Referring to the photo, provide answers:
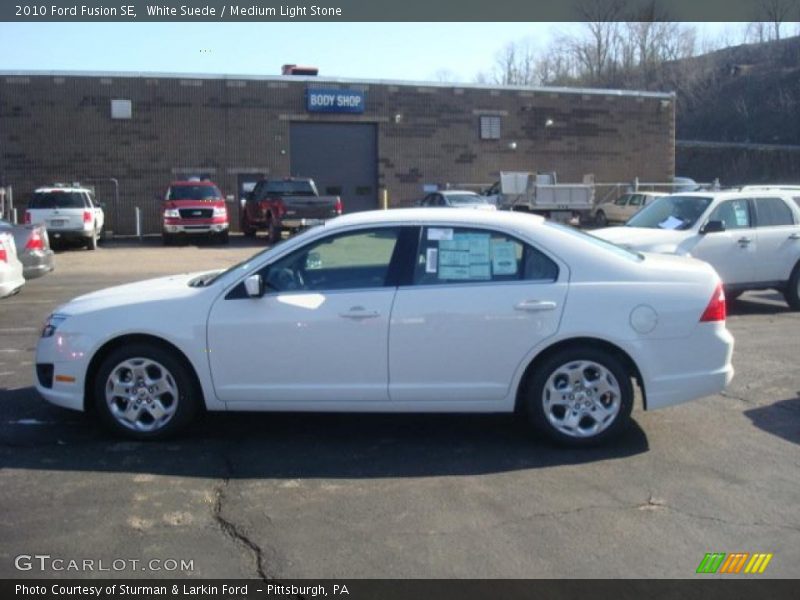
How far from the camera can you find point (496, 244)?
589cm

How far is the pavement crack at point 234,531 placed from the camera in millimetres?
4074

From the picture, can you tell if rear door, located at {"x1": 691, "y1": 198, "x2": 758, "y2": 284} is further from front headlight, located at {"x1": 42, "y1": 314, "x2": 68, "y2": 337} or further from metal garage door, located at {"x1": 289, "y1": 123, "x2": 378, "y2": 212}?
metal garage door, located at {"x1": 289, "y1": 123, "x2": 378, "y2": 212}

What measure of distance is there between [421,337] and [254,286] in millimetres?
1152

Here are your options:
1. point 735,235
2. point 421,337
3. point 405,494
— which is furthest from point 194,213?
point 405,494

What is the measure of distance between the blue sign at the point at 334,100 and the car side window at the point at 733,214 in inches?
921

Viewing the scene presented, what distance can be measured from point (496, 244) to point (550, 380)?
986 mm

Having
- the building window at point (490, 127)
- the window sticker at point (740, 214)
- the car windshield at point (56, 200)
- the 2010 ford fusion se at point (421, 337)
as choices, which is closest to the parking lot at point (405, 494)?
the 2010 ford fusion se at point (421, 337)

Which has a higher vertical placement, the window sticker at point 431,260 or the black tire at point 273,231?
the window sticker at point 431,260

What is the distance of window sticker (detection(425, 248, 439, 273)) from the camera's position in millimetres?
5859

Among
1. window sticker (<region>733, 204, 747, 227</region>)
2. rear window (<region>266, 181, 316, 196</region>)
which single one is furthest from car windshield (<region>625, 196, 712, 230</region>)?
rear window (<region>266, 181, 316, 196</region>)

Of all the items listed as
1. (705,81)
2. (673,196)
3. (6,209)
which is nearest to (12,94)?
(6,209)

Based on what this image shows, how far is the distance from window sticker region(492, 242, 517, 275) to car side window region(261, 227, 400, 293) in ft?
2.24

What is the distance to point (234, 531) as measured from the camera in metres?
4.50
